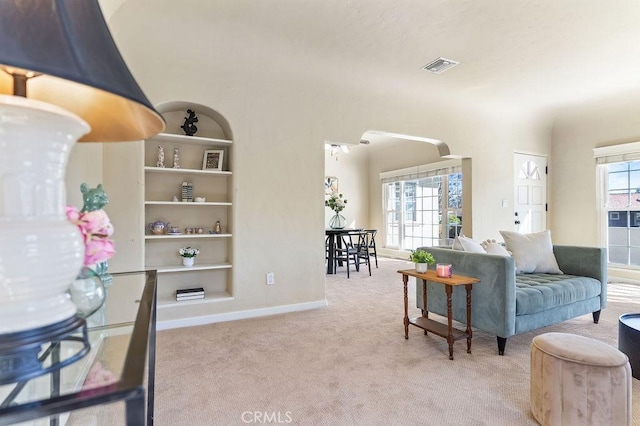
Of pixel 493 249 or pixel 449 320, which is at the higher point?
pixel 493 249

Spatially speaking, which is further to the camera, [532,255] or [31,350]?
[532,255]

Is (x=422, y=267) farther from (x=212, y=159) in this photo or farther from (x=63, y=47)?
(x=63, y=47)

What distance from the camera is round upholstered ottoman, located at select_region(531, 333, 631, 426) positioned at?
1.45 metres

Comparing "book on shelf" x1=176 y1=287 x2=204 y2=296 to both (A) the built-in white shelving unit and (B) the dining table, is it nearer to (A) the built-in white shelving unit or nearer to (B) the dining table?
(A) the built-in white shelving unit

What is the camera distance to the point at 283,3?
2.43 meters

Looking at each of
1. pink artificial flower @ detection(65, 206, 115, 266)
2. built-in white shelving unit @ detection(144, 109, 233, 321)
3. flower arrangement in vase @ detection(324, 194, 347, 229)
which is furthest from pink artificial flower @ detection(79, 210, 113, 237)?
flower arrangement in vase @ detection(324, 194, 347, 229)

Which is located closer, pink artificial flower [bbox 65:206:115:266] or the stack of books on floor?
pink artificial flower [bbox 65:206:115:266]

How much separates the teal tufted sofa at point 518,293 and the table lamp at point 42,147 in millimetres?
2494

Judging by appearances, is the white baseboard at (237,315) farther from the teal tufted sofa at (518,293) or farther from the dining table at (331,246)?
the dining table at (331,246)

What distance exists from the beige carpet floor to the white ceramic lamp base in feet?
4.51

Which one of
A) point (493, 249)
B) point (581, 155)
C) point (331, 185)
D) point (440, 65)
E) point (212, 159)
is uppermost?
point (440, 65)

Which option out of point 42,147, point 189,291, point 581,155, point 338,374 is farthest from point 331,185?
point 42,147

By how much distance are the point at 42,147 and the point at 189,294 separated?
279 centimetres

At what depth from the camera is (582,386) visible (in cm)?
148
